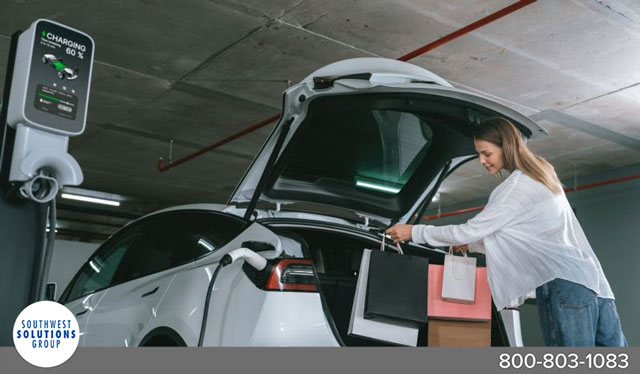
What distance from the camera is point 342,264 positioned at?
130 inches

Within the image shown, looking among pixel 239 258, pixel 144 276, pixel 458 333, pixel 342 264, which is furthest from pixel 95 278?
pixel 458 333

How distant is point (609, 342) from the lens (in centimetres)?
231

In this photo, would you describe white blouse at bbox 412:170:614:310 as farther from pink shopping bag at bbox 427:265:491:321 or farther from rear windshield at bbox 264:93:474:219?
rear windshield at bbox 264:93:474:219

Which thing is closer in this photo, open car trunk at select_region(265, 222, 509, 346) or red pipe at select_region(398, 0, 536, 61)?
open car trunk at select_region(265, 222, 509, 346)

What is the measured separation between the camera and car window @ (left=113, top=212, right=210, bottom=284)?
3.06 m

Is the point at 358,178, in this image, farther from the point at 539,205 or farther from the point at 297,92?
the point at 539,205

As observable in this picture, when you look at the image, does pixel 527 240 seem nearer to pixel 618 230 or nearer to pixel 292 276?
pixel 292 276

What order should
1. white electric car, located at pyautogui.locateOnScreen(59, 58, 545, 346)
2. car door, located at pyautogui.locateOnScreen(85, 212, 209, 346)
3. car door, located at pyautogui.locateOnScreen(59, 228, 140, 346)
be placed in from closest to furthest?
1. white electric car, located at pyautogui.locateOnScreen(59, 58, 545, 346)
2. car door, located at pyautogui.locateOnScreen(85, 212, 209, 346)
3. car door, located at pyautogui.locateOnScreen(59, 228, 140, 346)

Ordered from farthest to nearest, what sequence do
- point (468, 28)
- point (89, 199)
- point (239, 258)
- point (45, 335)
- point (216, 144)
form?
point (89, 199) < point (216, 144) < point (468, 28) < point (239, 258) < point (45, 335)

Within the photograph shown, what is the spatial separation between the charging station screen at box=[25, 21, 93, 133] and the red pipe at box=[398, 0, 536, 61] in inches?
145

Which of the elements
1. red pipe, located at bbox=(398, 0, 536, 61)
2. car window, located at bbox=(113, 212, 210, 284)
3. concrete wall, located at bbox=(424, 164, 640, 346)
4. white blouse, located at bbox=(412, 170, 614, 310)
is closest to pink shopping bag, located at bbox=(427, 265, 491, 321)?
white blouse, located at bbox=(412, 170, 614, 310)

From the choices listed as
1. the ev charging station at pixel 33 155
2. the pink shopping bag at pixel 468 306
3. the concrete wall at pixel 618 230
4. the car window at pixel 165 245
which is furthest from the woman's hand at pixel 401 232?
the concrete wall at pixel 618 230

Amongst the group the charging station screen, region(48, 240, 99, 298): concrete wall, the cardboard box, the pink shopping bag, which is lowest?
the cardboard box

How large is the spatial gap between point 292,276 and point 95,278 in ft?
6.39
